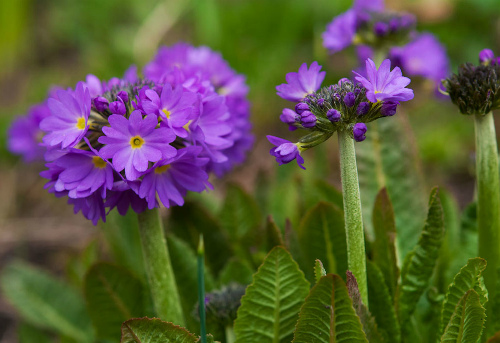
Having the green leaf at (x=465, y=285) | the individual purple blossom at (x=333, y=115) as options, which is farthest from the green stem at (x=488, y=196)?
the individual purple blossom at (x=333, y=115)

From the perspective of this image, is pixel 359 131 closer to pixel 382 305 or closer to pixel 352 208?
pixel 352 208

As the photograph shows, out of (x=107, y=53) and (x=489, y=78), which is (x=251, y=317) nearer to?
(x=489, y=78)

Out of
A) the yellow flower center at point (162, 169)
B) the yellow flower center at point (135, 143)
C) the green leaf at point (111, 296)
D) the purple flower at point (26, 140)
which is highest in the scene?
the purple flower at point (26, 140)

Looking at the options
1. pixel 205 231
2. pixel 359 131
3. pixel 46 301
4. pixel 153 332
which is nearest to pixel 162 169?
pixel 153 332

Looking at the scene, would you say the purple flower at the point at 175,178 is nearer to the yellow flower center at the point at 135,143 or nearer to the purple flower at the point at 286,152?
the yellow flower center at the point at 135,143

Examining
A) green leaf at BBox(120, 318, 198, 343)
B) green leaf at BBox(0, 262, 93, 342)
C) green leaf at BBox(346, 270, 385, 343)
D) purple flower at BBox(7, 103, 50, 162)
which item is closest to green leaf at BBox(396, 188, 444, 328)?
green leaf at BBox(346, 270, 385, 343)

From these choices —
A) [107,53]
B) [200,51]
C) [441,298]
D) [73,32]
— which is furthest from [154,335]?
[73,32]
